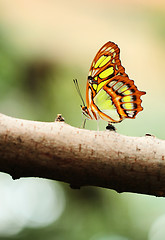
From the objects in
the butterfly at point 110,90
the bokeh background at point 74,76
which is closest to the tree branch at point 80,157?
the butterfly at point 110,90

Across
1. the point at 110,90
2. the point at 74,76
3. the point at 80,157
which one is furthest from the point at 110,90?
the point at 74,76

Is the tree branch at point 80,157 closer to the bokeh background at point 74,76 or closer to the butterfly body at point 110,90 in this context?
the butterfly body at point 110,90

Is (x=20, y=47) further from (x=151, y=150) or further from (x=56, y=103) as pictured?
(x=151, y=150)

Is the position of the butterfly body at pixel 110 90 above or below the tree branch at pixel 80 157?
above

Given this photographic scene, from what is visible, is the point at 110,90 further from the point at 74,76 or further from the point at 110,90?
the point at 74,76

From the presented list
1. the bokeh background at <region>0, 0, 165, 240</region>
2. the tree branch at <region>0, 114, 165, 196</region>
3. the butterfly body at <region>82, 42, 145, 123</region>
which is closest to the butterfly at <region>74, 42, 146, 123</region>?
the butterfly body at <region>82, 42, 145, 123</region>

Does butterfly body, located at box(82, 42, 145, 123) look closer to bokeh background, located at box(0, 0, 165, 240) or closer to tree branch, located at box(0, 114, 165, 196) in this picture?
tree branch, located at box(0, 114, 165, 196)

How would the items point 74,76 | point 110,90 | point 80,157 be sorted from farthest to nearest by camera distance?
point 74,76 → point 110,90 → point 80,157

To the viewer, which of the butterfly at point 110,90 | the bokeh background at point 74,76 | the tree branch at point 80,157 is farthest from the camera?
the bokeh background at point 74,76
